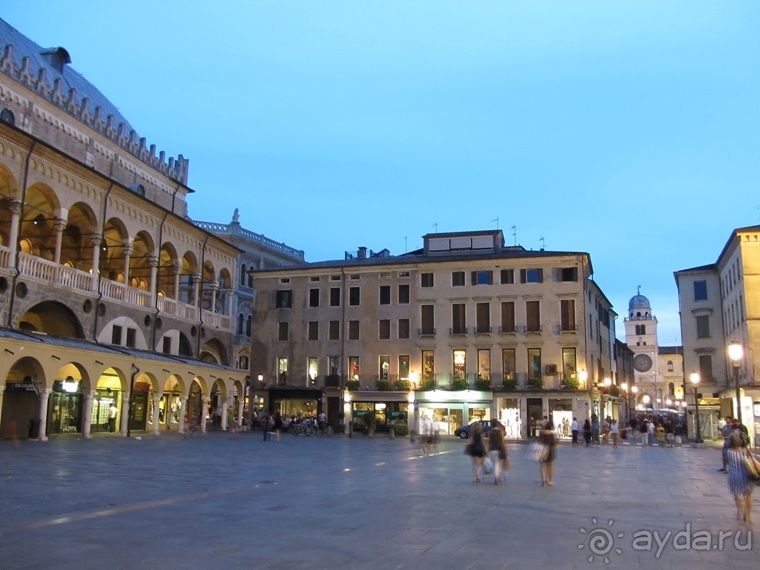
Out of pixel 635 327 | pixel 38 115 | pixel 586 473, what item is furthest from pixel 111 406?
pixel 635 327

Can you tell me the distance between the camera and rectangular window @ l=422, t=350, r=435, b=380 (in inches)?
2041

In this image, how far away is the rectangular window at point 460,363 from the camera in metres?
51.1

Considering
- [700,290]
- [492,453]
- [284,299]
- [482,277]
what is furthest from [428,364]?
[492,453]

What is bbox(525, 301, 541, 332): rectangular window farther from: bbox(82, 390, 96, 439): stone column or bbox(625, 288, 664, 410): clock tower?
bbox(625, 288, 664, 410): clock tower

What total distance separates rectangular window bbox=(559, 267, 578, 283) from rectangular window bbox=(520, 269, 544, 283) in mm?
1346

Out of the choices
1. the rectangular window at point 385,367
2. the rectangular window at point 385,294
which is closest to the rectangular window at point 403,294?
the rectangular window at point 385,294

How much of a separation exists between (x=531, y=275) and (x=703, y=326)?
16.0m

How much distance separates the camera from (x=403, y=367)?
52.4 meters

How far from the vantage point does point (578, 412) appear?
48.2 m

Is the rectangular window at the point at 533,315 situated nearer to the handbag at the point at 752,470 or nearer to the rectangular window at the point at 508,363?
the rectangular window at the point at 508,363

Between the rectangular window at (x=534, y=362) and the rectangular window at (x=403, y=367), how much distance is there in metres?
8.76

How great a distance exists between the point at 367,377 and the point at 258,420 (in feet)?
28.1

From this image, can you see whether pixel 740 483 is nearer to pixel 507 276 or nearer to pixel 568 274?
pixel 568 274

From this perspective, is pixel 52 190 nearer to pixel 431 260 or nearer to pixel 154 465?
pixel 154 465
